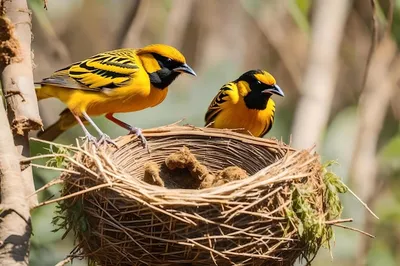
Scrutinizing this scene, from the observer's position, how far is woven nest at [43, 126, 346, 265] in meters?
4.04

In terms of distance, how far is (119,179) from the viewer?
409 centimetres

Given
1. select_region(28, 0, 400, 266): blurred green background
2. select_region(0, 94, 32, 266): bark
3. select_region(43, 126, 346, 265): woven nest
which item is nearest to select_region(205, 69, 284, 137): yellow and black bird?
select_region(28, 0, 400, 266): blurred green background

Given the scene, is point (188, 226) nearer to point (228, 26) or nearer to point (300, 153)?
point (300, 153)

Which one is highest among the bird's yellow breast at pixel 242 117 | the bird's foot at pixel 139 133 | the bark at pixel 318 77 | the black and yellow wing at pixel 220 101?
the bark at pixel 318 77

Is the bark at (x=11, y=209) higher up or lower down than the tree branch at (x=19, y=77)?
lower down

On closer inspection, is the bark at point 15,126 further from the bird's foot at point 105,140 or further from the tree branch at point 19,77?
the bird's foot at point 105,140

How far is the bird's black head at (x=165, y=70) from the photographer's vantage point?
562 centimetres

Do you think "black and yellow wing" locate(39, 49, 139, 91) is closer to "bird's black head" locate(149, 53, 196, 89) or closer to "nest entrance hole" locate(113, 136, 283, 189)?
"bird's black head" locate(149, 53, 196, 89)

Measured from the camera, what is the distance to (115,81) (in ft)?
18.1

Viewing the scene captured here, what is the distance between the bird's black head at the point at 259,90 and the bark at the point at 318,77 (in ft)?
3.75

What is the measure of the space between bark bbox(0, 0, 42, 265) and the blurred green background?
148 cm

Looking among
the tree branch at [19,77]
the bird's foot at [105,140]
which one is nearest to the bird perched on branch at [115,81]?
the bird's foot at [105,140]

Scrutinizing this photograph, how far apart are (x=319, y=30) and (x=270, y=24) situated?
2114 millimetres

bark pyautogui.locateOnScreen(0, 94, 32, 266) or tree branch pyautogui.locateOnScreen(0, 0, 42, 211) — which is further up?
tree branch pyautogui.locateOnScreen(0, 0, 42, 211)
